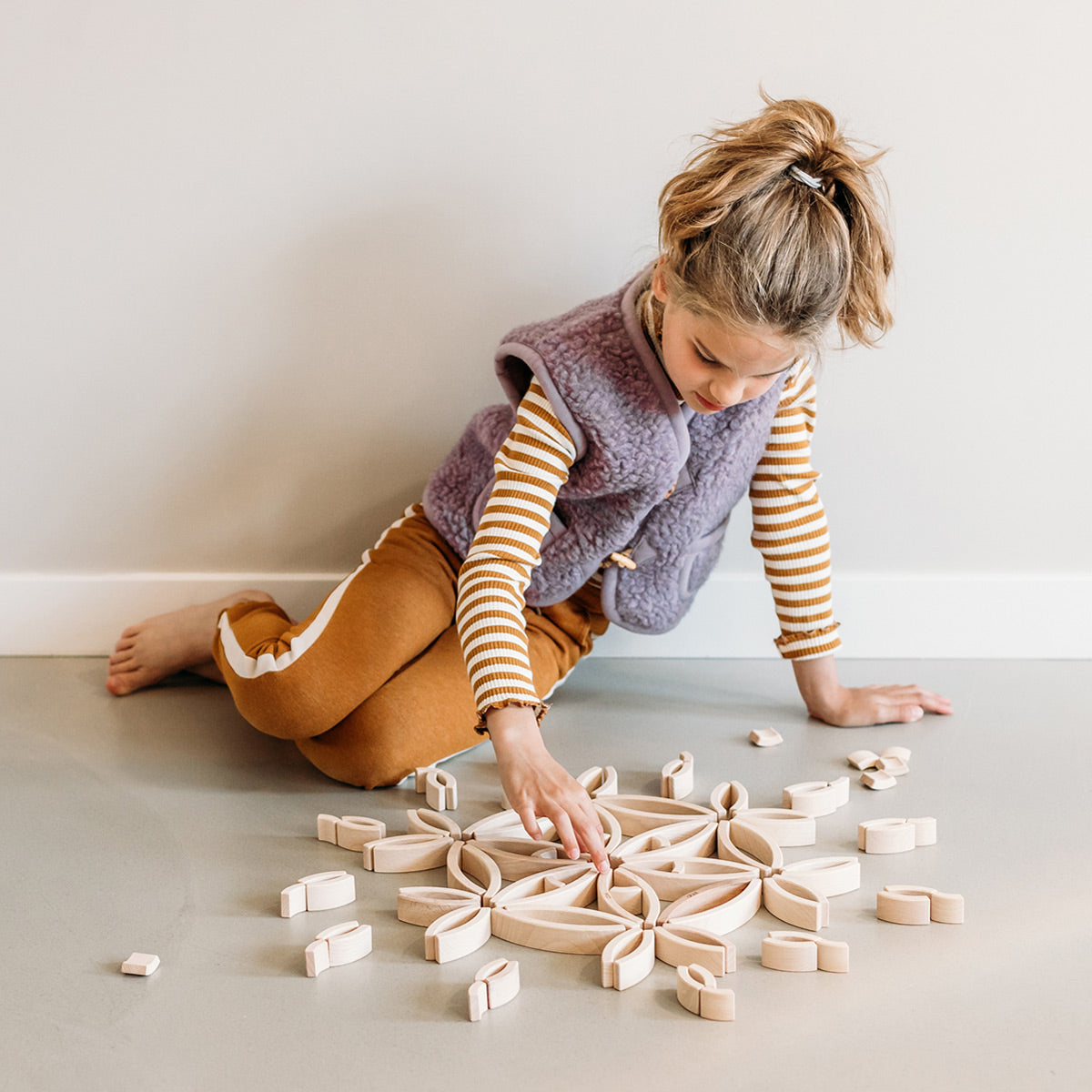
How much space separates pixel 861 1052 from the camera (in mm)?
770

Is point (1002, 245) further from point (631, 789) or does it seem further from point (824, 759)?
point (631, 789)

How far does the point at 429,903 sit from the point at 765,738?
0.52 m

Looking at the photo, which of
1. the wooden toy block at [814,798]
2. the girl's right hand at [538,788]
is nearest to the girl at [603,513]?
the girl's right hand at [538,788]

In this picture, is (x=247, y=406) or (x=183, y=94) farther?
(x=247, y=406)

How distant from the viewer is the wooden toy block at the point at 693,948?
0.86m

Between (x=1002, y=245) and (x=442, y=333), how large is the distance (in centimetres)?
70

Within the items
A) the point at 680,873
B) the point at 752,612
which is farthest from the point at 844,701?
the point at 680,873

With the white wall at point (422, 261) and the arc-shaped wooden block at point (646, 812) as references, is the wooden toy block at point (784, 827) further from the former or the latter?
the white wall at point (422, 261)

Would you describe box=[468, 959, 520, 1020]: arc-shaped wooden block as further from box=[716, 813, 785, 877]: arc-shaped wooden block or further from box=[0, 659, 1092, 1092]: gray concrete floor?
box=[716, 813, 785, 877]: arc-shaped wooden block

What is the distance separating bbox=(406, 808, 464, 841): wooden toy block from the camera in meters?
1.06

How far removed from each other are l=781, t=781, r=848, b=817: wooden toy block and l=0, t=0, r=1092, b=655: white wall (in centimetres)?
47

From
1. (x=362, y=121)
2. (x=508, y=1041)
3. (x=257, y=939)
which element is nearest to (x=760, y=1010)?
(x=508, y=1041)

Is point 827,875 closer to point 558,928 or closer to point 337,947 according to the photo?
point 558,928

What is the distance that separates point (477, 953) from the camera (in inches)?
35.4
